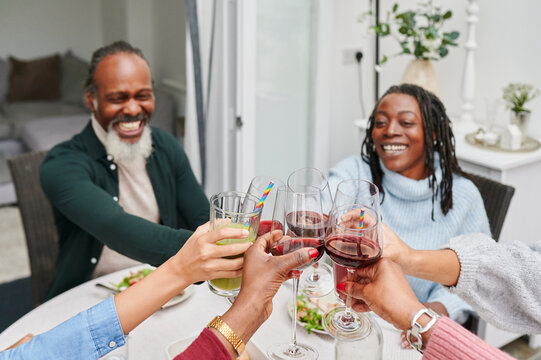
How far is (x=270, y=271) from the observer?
0.90m

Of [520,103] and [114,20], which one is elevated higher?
[114,20]

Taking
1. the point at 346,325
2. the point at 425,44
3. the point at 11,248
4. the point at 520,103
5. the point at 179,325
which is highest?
the point at 425,44

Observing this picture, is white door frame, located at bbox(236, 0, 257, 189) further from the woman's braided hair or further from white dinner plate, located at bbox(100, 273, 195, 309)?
white dinner plate, located at bbox(100, 273, 195, 309)

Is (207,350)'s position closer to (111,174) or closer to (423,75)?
(111,174)

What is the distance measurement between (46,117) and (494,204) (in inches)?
144

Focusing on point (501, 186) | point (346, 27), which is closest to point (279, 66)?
point (346, 27)

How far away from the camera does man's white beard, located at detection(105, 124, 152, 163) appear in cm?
166

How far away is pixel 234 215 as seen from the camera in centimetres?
98

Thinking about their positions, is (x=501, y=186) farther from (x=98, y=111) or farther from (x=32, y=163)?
(x=32, y=163)

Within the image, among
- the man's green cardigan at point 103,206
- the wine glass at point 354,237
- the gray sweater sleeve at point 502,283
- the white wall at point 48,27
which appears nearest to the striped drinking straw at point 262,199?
the wine glass at point 354,237

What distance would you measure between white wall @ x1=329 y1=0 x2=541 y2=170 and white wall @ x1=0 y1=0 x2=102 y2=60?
3154 millimetres

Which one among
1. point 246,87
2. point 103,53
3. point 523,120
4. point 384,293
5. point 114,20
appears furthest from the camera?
point 114,20

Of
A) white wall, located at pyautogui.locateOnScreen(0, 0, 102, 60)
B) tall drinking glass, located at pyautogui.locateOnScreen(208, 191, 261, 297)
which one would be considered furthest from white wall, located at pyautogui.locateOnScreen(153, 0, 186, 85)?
tall drinking glass, located at pyautogui.locateOnScreen(208, 191, 261, 297)

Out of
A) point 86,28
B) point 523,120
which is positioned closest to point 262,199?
point 523,120
